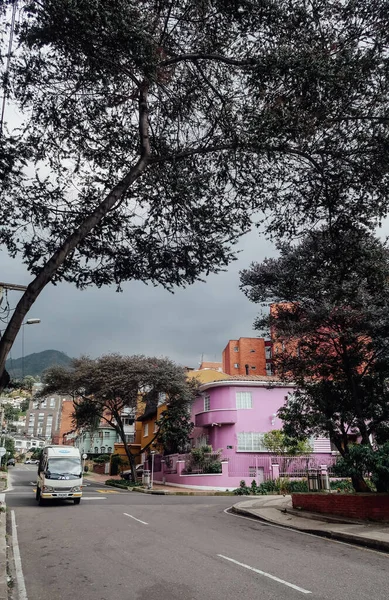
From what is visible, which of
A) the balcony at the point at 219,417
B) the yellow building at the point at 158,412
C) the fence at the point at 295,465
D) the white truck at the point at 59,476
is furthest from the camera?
the yellow building at the point at 158,412

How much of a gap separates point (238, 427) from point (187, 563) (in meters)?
24.7

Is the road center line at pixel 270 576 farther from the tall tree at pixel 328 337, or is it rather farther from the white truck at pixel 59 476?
the white truck at pixel 59 476

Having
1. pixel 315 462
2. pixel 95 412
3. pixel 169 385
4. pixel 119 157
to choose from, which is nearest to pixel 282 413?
pixel 119 157

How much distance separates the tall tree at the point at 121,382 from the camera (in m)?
33.5

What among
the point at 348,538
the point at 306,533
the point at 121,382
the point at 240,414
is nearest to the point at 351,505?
the point at 306,533

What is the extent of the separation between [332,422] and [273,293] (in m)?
4.58

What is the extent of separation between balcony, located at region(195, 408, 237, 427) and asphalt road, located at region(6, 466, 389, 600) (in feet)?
61.3

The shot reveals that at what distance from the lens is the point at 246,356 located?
215 feet

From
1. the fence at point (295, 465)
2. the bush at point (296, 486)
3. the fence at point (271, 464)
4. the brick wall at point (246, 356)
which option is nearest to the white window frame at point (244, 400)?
the fence at point (271, 464)

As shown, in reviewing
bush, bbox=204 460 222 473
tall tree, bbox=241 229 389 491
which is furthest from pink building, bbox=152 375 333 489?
tall tree, bbox=241 229 389 491

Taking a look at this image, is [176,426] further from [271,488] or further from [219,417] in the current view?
[271,488]

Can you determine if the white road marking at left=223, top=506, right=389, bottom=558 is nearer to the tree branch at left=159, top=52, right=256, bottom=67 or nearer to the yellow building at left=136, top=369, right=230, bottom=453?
the tree branch at left=159, top=52, right=256, bottom=67

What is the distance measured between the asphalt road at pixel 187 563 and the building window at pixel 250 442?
18.4 metres

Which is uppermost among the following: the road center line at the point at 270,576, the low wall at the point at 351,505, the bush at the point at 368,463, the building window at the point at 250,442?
the building window at the point at 250,442
